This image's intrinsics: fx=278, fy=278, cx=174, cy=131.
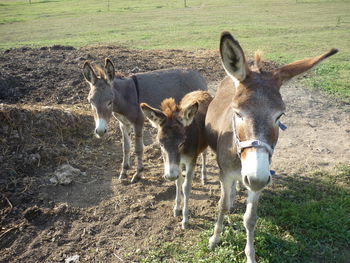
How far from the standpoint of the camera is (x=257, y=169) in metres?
2.32

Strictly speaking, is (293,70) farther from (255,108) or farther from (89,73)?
(89,73)

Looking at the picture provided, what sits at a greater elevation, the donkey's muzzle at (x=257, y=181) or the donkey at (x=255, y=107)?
the donkey at (x=255, y=107)

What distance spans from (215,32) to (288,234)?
1831cm

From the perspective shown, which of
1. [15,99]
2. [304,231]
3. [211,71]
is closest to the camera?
[304,231]

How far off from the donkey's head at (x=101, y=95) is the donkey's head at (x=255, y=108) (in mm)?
2822

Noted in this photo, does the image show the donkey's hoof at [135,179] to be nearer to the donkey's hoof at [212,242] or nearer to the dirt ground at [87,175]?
the dirt ground at [87,175]

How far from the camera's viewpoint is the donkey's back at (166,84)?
6.23 meters

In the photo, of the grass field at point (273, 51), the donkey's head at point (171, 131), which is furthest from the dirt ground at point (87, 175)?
the donkey's head at point (171, 131)

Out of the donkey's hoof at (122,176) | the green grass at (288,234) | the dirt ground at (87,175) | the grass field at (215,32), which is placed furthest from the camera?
the grass field at (215,32)

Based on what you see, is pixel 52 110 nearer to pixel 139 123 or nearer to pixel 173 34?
pixel 139 123

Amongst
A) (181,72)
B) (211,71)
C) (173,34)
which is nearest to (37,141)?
(181,72)

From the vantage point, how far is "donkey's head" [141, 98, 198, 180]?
3.76 meters

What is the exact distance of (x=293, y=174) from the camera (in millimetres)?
5383

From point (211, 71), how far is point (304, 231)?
305 inches
